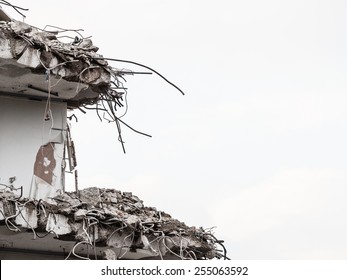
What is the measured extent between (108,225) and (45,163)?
1.95 m

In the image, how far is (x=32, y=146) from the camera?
18.2 metres

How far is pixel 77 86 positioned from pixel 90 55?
0.73 meters

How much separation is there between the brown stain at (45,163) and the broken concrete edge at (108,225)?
1.79 ft

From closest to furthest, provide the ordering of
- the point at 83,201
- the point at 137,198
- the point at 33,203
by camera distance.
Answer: the point at 33,203 → the point at 83,201 → the point at 137,198

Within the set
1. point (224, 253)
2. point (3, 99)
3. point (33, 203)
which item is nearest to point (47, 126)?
point (3, 99)

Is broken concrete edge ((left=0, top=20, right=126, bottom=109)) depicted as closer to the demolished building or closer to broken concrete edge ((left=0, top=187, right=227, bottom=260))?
the demolished building

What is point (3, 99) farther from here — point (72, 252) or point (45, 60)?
point (72, 252)

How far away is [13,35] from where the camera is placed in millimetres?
16781

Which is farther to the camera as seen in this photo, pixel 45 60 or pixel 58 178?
pixel 58 178

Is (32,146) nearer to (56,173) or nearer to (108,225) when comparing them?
(56,173)

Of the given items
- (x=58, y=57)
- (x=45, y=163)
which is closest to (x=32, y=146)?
(x=45, y=163)

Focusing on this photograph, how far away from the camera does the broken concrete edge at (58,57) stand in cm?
1678

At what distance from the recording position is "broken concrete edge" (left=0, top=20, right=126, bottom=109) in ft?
55.1

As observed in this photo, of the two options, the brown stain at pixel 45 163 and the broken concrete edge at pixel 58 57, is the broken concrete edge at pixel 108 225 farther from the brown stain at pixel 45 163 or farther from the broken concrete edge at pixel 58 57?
the broken concrete edge at pixel 58 57
